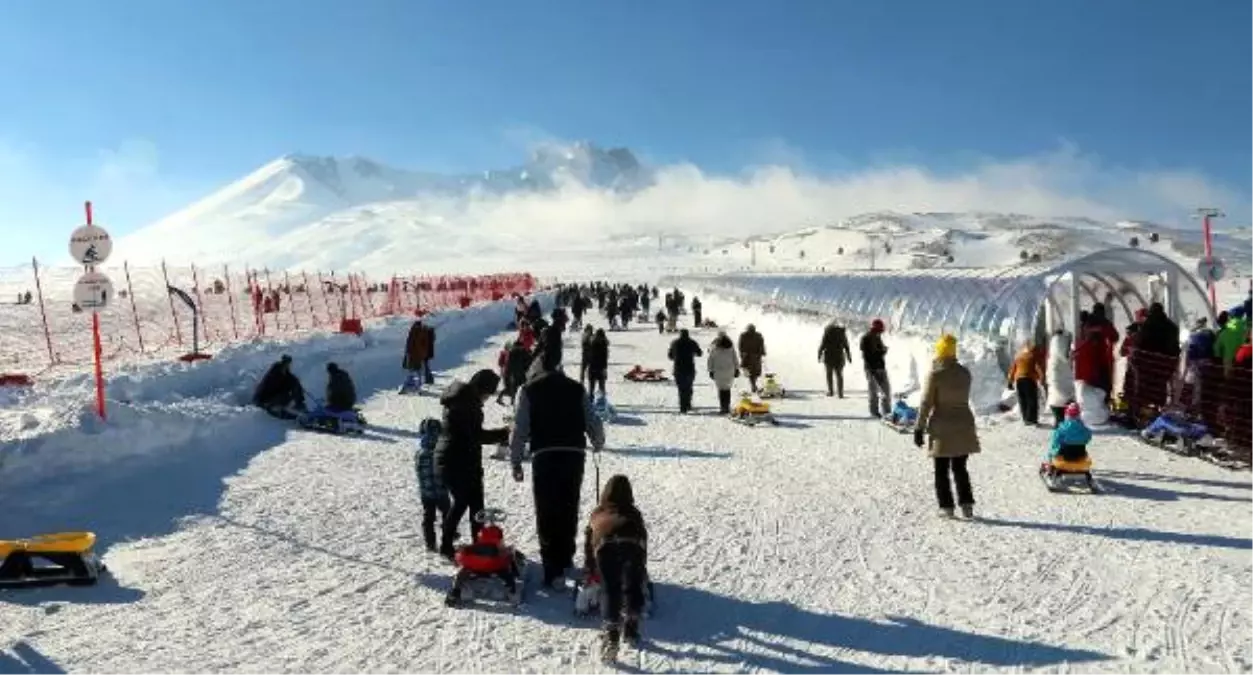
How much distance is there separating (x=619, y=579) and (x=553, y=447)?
124 cm

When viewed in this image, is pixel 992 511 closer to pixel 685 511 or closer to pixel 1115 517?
pixel 1115 517

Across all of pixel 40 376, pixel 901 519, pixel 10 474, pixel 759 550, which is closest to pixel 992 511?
pixel 901 519

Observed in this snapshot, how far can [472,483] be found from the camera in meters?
7.15

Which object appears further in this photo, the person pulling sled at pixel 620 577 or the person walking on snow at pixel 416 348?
the person walking on snow at pixel 416 348

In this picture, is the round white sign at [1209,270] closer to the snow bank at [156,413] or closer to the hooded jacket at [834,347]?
the hooded jacket at [834,347]

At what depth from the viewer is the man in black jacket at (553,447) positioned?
257 inches

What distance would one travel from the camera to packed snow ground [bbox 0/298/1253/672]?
567cm

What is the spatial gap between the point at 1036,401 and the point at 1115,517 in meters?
5.30

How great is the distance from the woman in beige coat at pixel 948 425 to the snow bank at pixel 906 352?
6.53m

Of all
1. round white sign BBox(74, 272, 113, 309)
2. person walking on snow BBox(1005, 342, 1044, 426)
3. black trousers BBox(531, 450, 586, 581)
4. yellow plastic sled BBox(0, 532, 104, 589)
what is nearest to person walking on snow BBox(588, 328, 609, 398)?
person walking on snow BBox(1005, 342, 1044, 426)

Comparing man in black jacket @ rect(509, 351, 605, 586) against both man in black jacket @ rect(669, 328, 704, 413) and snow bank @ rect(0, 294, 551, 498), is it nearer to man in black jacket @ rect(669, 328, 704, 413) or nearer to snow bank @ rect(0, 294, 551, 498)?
snow bank @ rect(0, 294, 551, 498)

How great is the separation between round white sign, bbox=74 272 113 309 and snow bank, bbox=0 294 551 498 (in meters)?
1.21

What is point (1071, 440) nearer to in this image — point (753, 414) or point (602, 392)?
point (753, 414)

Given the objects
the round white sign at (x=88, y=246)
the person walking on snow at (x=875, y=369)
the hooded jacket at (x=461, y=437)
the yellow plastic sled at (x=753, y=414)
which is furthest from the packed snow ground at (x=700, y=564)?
the person walking on snow at (x=875, y=369)
